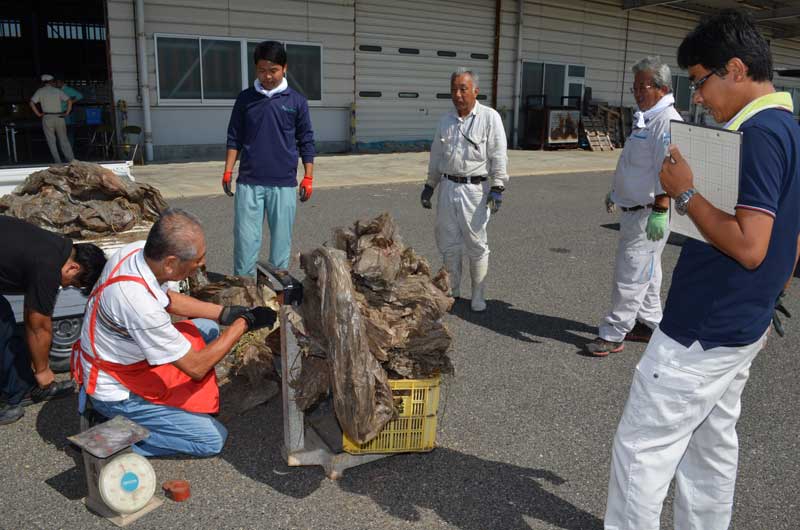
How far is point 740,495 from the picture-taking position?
340 centimetres

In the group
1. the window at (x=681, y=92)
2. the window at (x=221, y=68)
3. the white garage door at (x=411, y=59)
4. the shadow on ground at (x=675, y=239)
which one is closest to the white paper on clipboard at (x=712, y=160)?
the shadow on ground at (x=675, y=239)

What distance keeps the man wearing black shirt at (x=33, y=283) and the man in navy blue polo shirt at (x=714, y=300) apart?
10.0 ft

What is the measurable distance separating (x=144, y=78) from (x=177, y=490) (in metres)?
13.5

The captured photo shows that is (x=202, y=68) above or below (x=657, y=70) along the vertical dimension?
above

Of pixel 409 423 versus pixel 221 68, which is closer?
pixel 409 423

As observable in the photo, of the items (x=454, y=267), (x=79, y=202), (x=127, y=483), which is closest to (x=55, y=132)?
(x=79, y=202)

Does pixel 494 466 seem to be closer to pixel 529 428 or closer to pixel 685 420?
pixel 529 428

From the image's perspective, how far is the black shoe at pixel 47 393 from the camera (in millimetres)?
4227

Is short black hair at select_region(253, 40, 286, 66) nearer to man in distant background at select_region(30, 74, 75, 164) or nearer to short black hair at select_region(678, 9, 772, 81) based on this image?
short black hair at select_region(678, 9, 772, 81)

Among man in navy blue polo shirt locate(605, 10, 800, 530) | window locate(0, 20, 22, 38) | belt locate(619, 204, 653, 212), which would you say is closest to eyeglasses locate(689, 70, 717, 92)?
man in navy blue polo shirt locate(605, 10, 800, 530)

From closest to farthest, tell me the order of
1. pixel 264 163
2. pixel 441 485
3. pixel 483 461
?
pixel 441 485 → pixel 483 461 → pixel 264 163

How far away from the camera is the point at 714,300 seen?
94.8 inches

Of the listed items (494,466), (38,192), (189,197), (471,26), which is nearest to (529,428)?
(494,466)

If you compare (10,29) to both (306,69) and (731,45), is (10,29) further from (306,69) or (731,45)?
(731,45)
